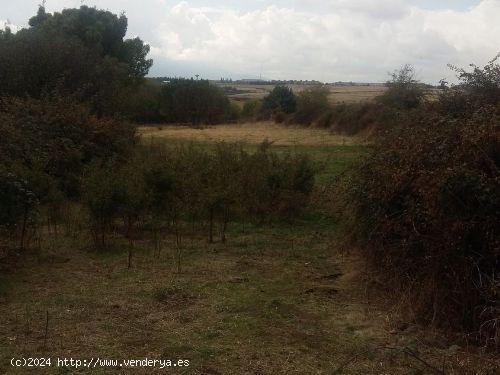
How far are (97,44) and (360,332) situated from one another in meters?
23.9

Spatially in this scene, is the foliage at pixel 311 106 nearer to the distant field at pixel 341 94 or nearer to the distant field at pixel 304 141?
the distant field at pixel 304 141

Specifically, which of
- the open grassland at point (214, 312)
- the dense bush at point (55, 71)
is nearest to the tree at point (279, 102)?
the dense bush at point (55, 71)

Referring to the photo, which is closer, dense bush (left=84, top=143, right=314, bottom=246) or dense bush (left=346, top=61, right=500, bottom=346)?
dense bush (left=346, top=61, right=500, bottom=346)

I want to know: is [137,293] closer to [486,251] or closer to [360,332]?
[360,332]

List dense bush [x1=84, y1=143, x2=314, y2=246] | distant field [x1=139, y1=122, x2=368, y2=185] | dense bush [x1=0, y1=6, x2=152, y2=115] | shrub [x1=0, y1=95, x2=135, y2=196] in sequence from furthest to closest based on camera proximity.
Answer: distant field [x1=139, y1=122, x2=368, y2=185], dense bush [x1=0, y1=6, x2=152, y2=115], shrub [x1=0, y1=95, x2=135, y2=196], dense bush [x1=84, y1=143, x2=314, y2=246]

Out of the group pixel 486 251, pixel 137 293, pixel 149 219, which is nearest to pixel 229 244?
pixel 149 219

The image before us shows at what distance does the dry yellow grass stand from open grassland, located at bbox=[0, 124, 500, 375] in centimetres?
1847

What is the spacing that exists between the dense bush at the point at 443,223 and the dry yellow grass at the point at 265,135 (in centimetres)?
1955

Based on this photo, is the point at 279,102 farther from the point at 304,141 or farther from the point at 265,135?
the point at 304,141

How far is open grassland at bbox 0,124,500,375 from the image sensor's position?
5.12 m

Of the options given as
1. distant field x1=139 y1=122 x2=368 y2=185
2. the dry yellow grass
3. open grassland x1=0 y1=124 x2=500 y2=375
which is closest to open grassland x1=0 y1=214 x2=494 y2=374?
open grassland x1=0 y1=124 x2=500 y2=375

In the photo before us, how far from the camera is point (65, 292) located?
23.5ft

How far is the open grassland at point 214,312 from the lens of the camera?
5125 mm

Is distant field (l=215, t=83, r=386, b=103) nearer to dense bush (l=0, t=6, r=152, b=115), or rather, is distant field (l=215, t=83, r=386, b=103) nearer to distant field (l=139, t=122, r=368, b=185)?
distant field (l=139, t=122, r=368, b=185)
